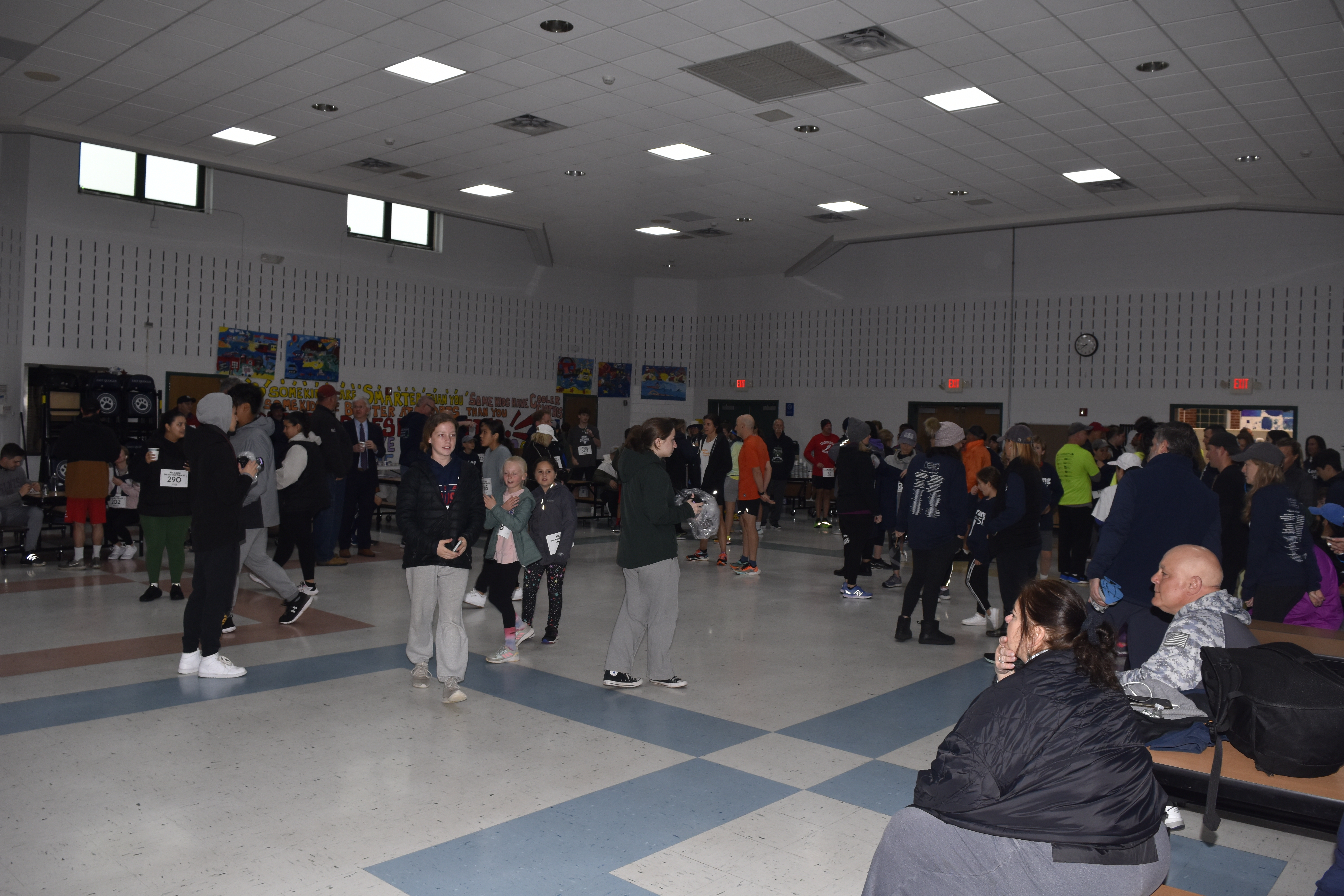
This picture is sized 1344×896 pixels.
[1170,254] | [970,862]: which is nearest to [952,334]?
[1170,254]

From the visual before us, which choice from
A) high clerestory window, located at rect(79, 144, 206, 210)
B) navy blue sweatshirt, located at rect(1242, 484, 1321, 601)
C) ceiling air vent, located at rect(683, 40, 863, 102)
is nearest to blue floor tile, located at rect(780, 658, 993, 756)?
navy blue sweatshirt, located at rect(1242, 484, 1321, 601)

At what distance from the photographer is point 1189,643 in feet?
11.0

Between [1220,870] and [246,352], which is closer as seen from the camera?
[1220,870]

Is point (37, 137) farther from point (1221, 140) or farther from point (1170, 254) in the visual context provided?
point (1170, 254)

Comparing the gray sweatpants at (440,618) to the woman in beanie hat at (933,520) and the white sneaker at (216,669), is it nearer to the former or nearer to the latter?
the white sneaker at (216,669)

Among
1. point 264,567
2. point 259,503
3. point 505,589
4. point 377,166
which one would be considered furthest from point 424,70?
point 505,589

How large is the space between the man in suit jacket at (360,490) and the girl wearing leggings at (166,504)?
1.97 m

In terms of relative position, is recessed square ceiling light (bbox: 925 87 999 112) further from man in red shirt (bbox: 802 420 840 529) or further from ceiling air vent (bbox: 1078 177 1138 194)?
man in red shirt (bbox: 802 420 840 529)

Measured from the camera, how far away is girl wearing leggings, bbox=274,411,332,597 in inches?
307

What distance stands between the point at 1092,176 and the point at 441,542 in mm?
10915

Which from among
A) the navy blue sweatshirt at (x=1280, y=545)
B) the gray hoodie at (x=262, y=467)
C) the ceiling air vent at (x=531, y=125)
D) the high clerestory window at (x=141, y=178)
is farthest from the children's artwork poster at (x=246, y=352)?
the navy blue sweatshirt at (x=1280, y=545)

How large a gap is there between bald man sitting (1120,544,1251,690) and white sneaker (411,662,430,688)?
365 centimetres

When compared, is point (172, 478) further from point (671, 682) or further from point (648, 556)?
point (671, 682)

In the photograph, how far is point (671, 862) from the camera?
3277mm
